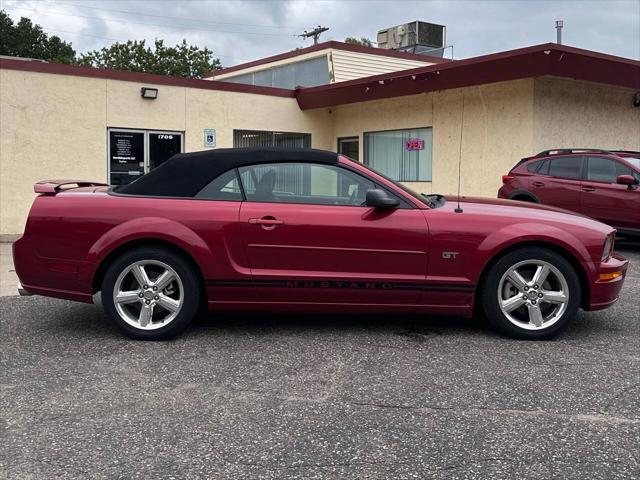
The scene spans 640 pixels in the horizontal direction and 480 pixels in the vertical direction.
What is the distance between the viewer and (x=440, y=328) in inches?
215

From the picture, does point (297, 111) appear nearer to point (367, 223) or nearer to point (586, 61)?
point (586, 61)

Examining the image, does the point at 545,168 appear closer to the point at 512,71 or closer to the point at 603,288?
the point at 512,71

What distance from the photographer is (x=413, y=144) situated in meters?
15.0

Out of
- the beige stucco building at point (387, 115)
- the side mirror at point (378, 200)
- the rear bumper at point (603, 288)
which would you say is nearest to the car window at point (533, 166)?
the beige stucco building at point (387, 115)

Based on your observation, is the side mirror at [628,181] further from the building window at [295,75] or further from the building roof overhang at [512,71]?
the building window at [295,75]

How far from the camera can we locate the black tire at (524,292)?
501 centimetres

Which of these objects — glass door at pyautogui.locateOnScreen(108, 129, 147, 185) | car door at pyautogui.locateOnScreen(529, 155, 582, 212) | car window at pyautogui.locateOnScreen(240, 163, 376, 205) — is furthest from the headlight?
glass door at pyautogui.locateOnScreen(108, 129, 147, 185)

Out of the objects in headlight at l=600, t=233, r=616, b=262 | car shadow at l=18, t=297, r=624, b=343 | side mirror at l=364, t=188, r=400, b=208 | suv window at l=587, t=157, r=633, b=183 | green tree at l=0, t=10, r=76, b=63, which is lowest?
car shadow at l=18, t=297, r=624, b=343

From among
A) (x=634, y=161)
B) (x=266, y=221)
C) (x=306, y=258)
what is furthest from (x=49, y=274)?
(x=634, y=161)

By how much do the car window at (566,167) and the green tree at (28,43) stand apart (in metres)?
46.0

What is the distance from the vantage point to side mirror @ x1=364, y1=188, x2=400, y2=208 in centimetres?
490

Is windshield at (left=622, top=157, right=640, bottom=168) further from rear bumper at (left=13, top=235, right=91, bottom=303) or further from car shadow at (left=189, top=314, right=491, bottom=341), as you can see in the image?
rear bumper at (left=13, top=235, right=91, bottom=303)

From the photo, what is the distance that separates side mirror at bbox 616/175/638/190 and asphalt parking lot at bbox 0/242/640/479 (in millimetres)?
4746

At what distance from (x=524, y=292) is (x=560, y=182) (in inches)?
240
